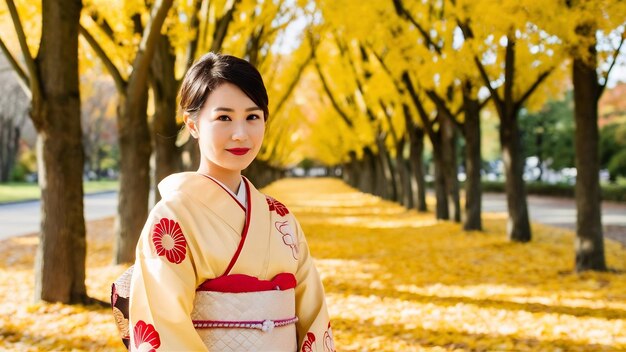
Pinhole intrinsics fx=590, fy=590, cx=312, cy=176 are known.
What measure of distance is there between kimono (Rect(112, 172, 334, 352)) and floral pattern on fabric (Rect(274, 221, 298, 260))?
0.03 m

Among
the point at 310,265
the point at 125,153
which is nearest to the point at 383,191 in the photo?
the point at 125,153

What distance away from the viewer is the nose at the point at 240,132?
1.89m

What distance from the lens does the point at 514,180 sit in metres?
11.1

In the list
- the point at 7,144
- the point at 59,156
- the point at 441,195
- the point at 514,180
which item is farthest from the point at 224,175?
the point at 7,144

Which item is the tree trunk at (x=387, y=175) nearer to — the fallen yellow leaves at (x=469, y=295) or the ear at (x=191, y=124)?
the fallen yellow leaves at (x=469, y=295)

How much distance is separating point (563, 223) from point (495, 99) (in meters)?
6.79

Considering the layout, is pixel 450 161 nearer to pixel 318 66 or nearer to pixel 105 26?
pixel 318 66

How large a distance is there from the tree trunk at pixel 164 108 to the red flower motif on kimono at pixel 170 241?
730 centimetres

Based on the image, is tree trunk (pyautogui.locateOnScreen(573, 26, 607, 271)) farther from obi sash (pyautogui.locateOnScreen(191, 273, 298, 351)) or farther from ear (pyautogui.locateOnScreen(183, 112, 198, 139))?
obi sash (pyautogui.locateOnScreen(191, 273, 298, 351))

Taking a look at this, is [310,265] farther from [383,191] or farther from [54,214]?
[383,191]

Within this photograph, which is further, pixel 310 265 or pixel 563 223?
pixel 563 223

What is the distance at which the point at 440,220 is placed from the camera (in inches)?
654

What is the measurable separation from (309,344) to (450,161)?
13743 millimetres

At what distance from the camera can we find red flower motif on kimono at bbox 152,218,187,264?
1.79 metres
